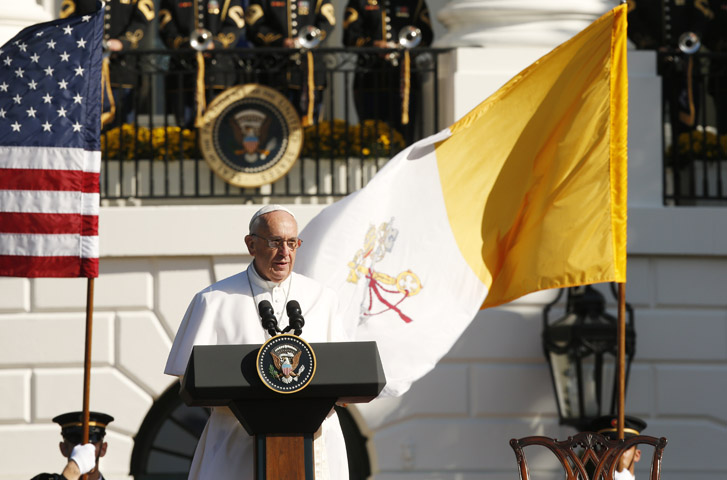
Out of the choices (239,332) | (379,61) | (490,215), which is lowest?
(239,332)

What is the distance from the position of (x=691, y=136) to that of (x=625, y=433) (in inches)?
148

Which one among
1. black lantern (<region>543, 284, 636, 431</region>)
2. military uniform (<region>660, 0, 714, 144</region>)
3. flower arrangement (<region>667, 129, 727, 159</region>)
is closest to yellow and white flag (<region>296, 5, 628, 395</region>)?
black lantern (<region>543, 284, 636, 431</region>)

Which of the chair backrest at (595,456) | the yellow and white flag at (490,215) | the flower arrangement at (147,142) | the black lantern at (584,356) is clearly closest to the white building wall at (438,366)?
the black lantern at (584,356)

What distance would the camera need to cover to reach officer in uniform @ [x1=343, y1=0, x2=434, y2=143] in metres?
11.5

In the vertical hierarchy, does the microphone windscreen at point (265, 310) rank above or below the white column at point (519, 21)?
Answer: below

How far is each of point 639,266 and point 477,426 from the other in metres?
1.64

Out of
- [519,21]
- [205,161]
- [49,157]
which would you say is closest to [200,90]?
[205,161]

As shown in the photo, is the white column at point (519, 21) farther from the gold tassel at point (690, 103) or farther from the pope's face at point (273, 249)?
the pope's face at point (273, 249)

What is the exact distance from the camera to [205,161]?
36.9 ft

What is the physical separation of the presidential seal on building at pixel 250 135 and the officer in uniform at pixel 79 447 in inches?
124

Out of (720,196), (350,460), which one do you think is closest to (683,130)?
(720,196)

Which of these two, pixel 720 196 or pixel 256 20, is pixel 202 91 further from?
pixel 720 196

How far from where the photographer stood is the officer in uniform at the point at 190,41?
11352mm

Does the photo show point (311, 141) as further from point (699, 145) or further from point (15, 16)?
point (699, 145)
